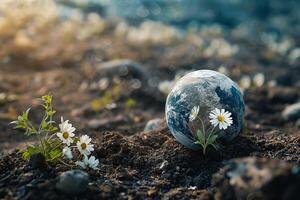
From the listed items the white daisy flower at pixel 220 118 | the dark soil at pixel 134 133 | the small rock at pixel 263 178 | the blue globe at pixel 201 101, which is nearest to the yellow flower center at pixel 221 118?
the white daisy flower at pixel 220 118

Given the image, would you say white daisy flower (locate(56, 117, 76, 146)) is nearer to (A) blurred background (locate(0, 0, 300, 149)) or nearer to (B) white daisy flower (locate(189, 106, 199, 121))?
(B) white daisy flower (locate(189, 106, 199, 121))

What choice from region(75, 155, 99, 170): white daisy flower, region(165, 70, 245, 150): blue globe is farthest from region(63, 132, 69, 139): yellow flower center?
region(165, 70, 245, 150): blue globe

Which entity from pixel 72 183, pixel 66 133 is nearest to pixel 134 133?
pixel 66 133

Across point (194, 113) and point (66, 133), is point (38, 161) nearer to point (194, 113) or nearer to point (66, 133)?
point (66, 133)

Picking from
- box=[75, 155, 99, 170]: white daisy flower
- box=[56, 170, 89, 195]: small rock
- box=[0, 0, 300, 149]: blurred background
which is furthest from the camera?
box=[0, 0, 300, 149]: blurred background

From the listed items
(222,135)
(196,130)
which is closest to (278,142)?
(222,135)

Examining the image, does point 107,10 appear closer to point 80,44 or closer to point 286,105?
point 80,44

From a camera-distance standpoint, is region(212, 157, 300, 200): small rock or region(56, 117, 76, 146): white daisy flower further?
region(56, 117, 76, 146): white daisy flower

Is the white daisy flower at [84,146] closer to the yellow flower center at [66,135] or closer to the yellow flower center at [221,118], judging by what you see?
the yellow flower center at [66,135]
